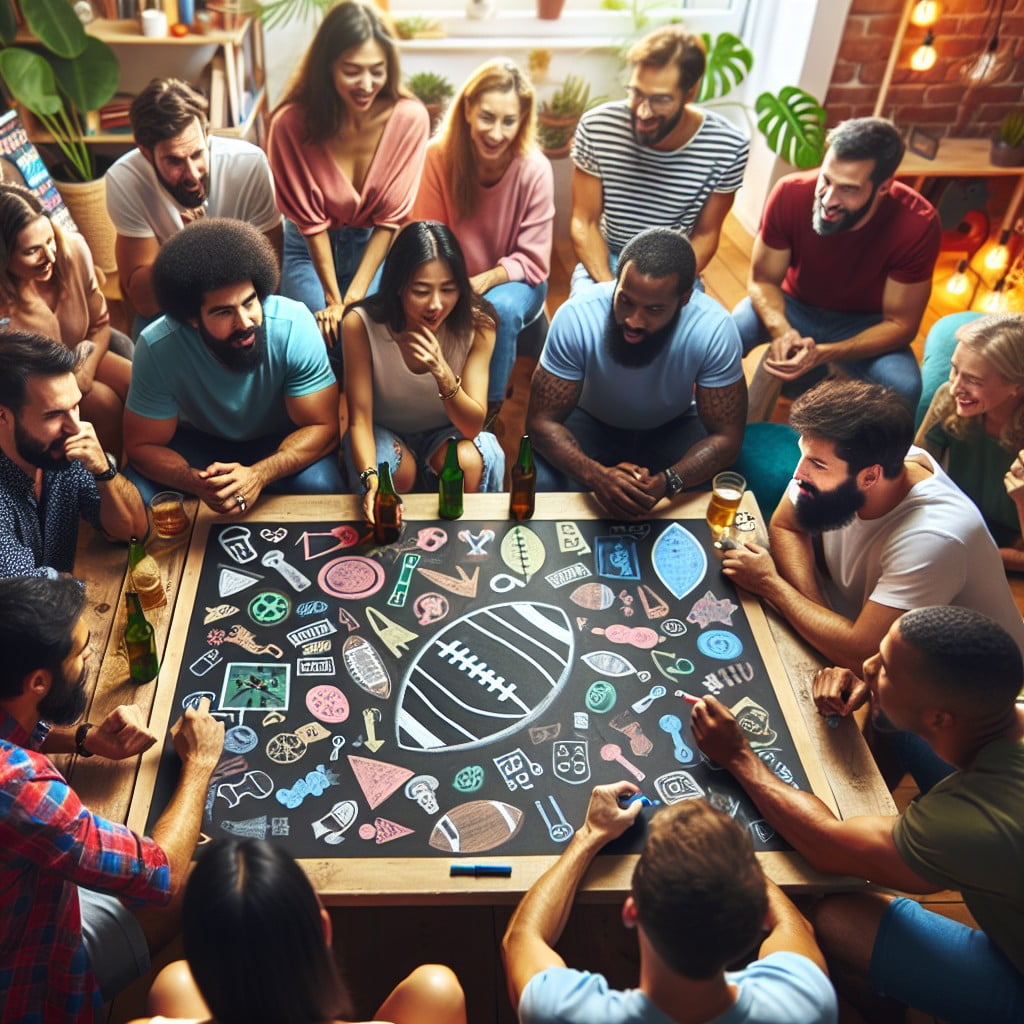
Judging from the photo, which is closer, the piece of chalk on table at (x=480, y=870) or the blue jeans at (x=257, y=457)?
the piece of chalk on table at (x=480, y=870)

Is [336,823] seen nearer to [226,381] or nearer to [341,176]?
[226,381]

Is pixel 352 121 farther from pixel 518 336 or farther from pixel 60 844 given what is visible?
pixel 60 844

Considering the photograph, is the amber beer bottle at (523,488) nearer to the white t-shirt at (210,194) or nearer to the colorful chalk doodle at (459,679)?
the colorful chalk doodle at (459,679)

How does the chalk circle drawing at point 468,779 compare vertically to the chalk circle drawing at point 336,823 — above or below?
above

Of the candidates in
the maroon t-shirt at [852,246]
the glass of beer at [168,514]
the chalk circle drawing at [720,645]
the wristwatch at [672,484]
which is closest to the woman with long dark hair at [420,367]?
the glass of beer at [168,514]

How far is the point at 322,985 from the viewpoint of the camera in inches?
51.3

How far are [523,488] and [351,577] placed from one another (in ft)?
1.63

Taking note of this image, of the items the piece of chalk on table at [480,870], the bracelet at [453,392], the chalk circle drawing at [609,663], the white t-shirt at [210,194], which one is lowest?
the piece of chalk on table at [480,870]

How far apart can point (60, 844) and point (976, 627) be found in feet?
5.31

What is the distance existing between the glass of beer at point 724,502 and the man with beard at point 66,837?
1.27 metres

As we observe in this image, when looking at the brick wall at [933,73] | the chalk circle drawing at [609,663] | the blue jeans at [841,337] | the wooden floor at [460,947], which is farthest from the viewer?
the brick wall at [933,73]

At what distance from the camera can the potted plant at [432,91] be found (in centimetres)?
470

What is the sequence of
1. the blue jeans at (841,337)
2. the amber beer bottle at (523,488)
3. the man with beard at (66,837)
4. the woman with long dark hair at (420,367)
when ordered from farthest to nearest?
the blue jeans at (841,337)
the woman with long dark hair at (420,367)
the amber beer bottle at (523,488)
the man with beard at (66,837)

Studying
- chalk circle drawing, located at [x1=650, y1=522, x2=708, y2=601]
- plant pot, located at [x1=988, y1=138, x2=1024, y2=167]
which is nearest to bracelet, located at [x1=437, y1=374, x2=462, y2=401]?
chalk circle drawing, located at [x1=650, y1=522, x2=708, y2=601]
